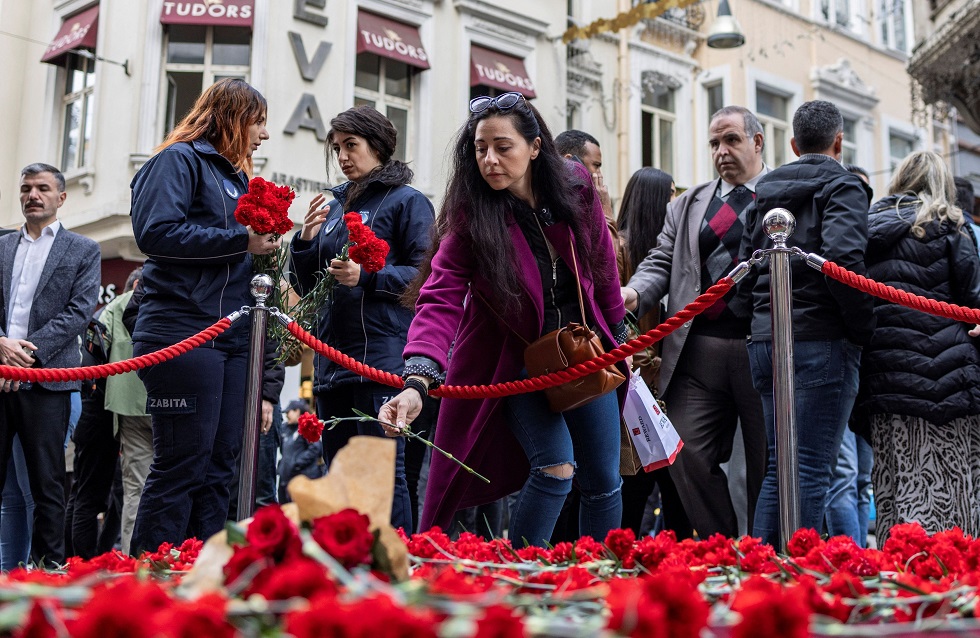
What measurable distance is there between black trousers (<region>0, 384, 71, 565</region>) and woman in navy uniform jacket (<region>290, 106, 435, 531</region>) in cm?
137

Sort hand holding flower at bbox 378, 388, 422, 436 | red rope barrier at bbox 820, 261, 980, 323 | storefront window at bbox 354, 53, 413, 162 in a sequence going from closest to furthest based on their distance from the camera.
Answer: hand holding flower at bbox 378, 388, 422, 436 < red rope barrier at bbox 820, 261, 980, 323 < storefront window at bbox 354, 53, 413, 162

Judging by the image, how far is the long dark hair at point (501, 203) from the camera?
3564mm

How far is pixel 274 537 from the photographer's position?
1.63 meters

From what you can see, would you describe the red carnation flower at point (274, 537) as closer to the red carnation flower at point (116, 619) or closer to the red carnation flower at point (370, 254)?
the red carnation flower at point (116, 619)

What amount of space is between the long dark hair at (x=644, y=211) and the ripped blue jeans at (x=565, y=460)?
6.23ft

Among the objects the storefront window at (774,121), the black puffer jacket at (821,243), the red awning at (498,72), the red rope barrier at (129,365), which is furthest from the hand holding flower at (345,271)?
the storefront window at (774,121)

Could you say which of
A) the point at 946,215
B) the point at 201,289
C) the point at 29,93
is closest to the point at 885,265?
the point at 946,215

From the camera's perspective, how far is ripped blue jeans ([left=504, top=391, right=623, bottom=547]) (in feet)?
11.8

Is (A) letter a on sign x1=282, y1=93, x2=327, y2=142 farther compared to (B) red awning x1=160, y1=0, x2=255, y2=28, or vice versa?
(A) letter a on sign x1=282, y1=93, x2=327, y2=142

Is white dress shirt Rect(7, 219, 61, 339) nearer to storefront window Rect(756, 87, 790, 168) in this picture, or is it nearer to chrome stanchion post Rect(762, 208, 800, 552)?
chrome stanchion post Rect(762, 208, 800, 552)

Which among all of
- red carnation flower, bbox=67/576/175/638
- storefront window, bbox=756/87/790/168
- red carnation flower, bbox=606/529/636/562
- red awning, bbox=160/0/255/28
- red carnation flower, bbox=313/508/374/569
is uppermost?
storefront window, bbox=756/87/790/168

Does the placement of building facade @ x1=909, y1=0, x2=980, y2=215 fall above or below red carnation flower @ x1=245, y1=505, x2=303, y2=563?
above

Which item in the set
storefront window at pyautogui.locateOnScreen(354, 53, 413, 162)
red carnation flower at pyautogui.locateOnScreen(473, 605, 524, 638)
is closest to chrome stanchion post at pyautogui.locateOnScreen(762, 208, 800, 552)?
red carnation flower at pyautogui.locateOnScreen(473, 605, 524, 638)

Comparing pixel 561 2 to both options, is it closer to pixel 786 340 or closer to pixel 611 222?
pixel 611 222
